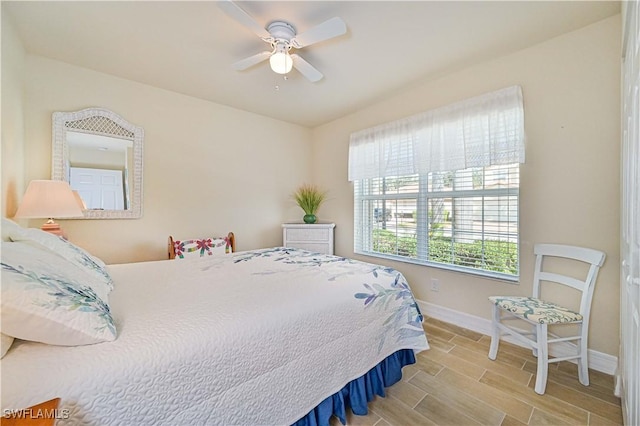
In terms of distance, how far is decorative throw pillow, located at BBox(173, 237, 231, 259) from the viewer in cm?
283

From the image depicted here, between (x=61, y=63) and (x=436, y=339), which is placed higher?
(x=61, y=63)

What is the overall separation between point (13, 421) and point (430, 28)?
9.00ft

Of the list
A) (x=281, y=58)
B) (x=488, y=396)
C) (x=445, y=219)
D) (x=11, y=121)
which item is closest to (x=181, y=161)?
(x=11, y=121)

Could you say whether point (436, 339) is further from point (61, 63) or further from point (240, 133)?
point (61, 63)

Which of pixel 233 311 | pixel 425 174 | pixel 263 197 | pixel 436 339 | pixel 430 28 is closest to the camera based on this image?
pixel 233 311

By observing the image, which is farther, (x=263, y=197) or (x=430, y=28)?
(x=263, y=197)

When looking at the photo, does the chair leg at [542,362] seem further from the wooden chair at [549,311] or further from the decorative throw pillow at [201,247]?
the decorative throw pillow at [201,247]

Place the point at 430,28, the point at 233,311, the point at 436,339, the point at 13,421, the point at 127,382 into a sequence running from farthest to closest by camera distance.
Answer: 1. the point at 436,339
2. the point at 430,28
3. the point at 233,311
4. the point at 127,382
5. the point at 13,421

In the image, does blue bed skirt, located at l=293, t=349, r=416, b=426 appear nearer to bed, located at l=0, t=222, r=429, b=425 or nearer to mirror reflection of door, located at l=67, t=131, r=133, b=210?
bed, located at l=0, t=222, r=429, b=425

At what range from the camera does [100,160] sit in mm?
2574

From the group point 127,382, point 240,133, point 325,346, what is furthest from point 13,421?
point 240,133

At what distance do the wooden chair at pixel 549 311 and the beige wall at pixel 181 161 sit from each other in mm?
2891

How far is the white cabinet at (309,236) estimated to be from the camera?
3691 mm

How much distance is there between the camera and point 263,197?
377 centimetres
